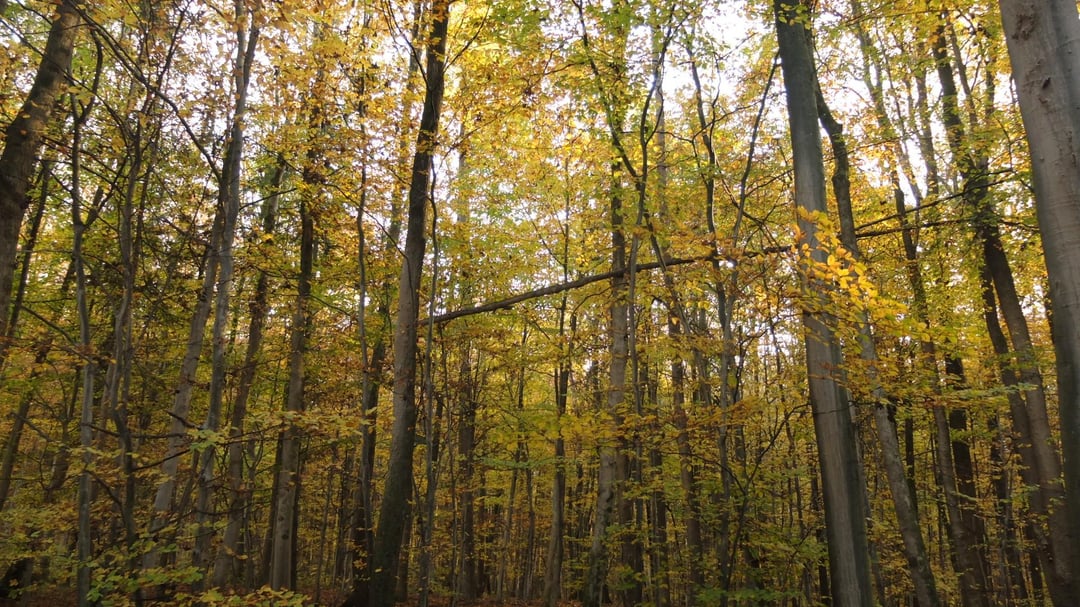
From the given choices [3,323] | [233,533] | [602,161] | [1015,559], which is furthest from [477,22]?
[1015,559]

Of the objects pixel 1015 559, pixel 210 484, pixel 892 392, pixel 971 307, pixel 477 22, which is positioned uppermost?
pixel 477 22

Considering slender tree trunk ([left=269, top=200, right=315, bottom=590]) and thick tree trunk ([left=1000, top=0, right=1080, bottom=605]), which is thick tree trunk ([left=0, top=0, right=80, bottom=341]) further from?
thick tree trunk ([left=1000, top=0, right=1080, bottom=605])

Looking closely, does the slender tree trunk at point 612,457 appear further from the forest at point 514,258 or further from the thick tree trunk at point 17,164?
the thick tree trunk at point 17,164

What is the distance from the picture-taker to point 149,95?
4.77 meters

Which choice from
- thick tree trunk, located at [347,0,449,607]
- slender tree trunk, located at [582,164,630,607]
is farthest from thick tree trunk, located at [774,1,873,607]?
thick tree trunk, located at [347,0,449,607]

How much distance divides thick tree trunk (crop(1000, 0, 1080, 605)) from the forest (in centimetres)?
2

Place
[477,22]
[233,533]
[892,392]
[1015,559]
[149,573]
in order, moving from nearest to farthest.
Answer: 1. [149,573]
2. [892,392]
3. [477,22]
4. [233,533]
5. [1015,559]

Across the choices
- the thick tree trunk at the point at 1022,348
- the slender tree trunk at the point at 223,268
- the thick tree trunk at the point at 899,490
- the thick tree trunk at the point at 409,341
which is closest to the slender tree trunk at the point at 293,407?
the slender tree trunk at the point at 223,268

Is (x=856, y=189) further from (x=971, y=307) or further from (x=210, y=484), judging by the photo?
(x=210, y=484)

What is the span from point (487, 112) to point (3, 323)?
554 centimetres

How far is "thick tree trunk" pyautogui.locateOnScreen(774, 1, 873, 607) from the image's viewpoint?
4316mm

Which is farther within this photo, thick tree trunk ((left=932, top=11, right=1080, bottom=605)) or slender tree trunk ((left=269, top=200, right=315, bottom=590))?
slender tree trunk ((left=269, top=200, right=315, bottom=590))

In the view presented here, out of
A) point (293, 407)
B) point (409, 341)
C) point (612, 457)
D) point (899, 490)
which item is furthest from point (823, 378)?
point (293, 407)

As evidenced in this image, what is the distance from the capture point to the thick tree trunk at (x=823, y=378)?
432 centimetres
